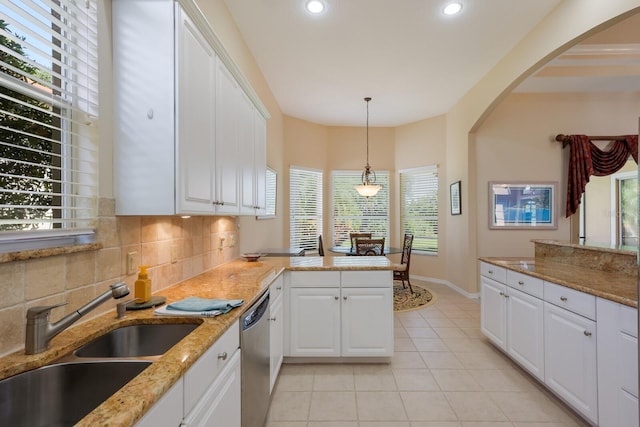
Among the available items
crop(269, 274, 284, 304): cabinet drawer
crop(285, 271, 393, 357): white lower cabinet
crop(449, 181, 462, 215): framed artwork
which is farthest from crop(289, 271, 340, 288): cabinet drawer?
crop(449, 181, 462, 215): framed artwork

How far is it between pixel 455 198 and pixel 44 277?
5.37 metres

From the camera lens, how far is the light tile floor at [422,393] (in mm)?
2002

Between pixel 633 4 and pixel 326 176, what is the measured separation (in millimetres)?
4767

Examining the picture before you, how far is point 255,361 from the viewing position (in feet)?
5.45

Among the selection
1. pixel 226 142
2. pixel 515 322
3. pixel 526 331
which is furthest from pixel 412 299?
pixel 226 142

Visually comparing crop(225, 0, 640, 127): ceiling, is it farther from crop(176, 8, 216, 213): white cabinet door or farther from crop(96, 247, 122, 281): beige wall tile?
crop(96, 247, 122, 281): beige wall tile

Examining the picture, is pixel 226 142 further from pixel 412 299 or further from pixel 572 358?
pixel 412 299

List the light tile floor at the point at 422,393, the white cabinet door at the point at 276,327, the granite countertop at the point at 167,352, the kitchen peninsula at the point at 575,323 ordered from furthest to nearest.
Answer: the white cabinet door at the point at 276,327
the light tile floor at the point at 422,393
the kitchen peninsula at the point at 575,323
the granite countertop at the point at 167,352

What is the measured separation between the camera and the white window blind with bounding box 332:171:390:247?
6.39m

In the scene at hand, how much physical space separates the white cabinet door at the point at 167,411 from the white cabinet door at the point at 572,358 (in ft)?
7.21

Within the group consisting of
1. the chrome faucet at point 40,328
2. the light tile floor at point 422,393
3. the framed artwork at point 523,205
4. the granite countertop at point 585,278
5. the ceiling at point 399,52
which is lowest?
the light tile floor at point 422,393

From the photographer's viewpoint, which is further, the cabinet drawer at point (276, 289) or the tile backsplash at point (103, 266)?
the cabinet drawer at point (276, 289)

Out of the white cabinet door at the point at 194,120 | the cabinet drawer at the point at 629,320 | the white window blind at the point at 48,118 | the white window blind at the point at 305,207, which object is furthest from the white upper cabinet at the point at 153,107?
the white window blind at the point at 305,207

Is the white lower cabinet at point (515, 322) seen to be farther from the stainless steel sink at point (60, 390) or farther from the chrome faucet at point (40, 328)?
the chrome faucet at point (40, 328)
